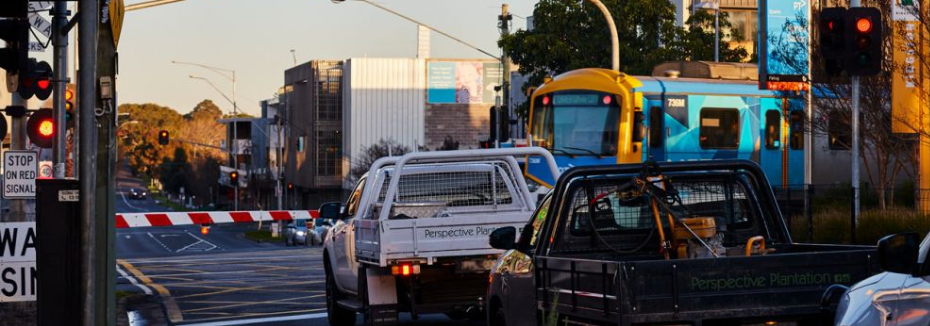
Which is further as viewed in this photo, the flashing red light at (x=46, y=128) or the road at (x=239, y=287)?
the flashing red light at (x=46, y=128)

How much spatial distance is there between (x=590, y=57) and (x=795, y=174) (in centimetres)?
1592

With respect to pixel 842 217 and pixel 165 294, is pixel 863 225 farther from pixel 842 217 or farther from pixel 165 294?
pixel 165 294

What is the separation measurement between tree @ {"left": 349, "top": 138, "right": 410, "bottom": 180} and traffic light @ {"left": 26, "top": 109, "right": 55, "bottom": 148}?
59.0m

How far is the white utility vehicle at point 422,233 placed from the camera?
1355cm

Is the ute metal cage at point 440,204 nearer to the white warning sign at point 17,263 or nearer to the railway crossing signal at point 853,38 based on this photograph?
the white warning sign at point 17,263

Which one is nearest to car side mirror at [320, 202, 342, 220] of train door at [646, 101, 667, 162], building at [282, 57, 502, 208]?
train door at [646, 101, 667, 162]

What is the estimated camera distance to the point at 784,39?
27.3 meters

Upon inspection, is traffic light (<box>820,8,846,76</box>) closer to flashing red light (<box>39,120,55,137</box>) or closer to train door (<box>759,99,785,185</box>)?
flashing red light (<box>39,120,55,137</box>)

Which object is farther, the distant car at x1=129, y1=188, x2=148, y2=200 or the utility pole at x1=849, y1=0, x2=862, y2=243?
the distant car at x1=129, y1=188, x2=148, y2=200

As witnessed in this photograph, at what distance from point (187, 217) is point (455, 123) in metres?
70.0

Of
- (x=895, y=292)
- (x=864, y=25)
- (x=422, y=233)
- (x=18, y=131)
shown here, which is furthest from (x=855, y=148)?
(x=18, y=131)

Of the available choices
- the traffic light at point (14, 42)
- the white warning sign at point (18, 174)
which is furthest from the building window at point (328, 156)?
the traffic light at point (14, 42)

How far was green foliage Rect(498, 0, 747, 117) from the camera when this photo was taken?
4631cm

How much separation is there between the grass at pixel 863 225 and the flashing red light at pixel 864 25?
9.66 feet
